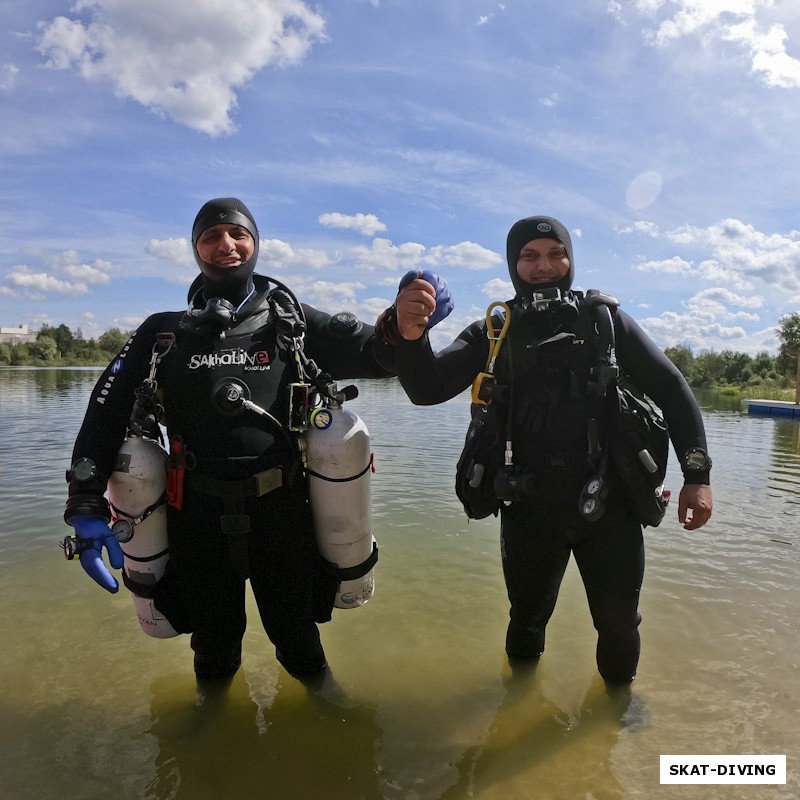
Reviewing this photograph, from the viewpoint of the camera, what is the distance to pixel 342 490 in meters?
2.37

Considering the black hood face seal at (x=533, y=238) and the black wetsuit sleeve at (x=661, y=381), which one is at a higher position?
the black hood face seal at (x=533, y=238)

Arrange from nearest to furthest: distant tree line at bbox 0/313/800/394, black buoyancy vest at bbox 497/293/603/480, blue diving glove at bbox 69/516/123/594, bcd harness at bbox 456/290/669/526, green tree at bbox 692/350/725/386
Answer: blue diving glove at bbox 69/516/123/594, bcd harness at bbox 456/290/669/526, black buoyancy vest at bbox 497/293/603/480, distant tree line at bbox 0/313/800/394, green tree at bbox 692/350/725/386

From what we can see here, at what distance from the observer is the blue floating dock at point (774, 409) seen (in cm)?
2412

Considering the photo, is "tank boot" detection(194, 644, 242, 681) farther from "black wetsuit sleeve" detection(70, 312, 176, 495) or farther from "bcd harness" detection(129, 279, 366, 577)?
"black wetsuit sleeve" detection(70, 312, 176, 495)

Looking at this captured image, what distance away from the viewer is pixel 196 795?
2232mm

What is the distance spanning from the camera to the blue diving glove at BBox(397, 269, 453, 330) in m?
2.30

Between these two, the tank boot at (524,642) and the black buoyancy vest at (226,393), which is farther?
the tank boot at (524,642)

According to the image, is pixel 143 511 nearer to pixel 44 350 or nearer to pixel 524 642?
pixel 524 642

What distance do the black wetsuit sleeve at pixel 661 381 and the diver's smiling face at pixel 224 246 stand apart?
1715 mm

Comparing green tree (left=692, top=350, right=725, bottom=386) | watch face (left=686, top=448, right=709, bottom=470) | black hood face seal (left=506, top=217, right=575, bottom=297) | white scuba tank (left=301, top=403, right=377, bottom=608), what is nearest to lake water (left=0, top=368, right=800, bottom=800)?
white scuba tank (left=301, top=403, right=377, bottom=608)

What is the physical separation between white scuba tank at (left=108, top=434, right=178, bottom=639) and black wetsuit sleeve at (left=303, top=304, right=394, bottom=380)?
2.62ft

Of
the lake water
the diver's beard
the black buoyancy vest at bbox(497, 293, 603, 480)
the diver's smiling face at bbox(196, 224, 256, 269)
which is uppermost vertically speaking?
the diver's smiling face at bbox(196, 224, 256, 269)

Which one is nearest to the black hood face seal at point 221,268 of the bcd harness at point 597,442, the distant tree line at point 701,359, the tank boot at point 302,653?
the bcd harness at point 597,442

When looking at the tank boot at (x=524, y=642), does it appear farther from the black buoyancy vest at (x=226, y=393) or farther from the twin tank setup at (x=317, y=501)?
the black buoyancy vest at (x=226, y=393)
